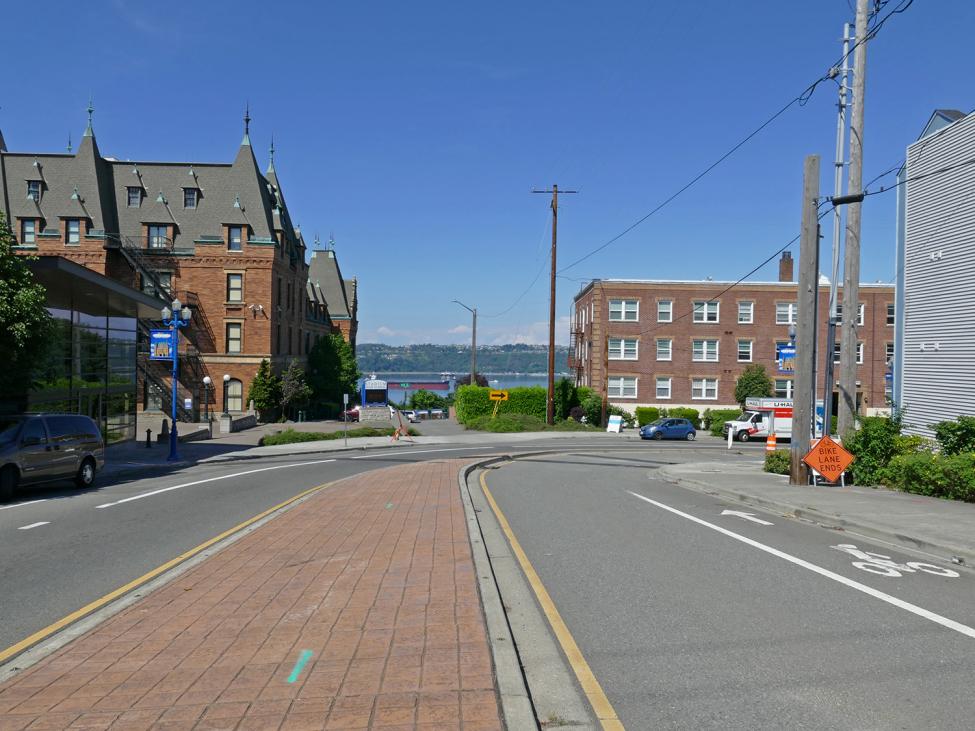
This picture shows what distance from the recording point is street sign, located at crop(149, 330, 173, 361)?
3441 cm

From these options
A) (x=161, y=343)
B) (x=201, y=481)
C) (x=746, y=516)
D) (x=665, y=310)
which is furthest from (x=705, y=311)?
(x=746, y=516)

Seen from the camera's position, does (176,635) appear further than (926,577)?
No

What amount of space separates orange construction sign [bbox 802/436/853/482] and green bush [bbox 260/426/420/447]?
28.0 metres

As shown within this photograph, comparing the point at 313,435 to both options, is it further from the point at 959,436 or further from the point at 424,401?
the point at 424,401

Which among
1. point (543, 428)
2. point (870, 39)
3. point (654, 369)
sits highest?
point (870, 39)

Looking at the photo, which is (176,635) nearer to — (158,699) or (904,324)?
(158,699)

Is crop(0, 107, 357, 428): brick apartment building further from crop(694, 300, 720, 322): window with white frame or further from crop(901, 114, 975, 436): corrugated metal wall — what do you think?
crop(901, 114, 975, 436): corrugated metal wall

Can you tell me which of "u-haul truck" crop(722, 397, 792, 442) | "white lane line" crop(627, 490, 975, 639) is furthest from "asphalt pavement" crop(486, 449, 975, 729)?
"u-haul truck" crop(722, 397, 792, 442)

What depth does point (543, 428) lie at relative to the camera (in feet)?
164

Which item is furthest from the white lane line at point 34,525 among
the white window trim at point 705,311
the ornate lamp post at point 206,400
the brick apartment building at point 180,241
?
the white window trim at point 705,311

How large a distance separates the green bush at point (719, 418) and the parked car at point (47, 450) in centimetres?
4047

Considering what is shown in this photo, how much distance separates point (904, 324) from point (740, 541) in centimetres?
1772

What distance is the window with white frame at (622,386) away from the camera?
193ft

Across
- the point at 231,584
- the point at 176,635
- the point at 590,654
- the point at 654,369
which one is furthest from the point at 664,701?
the point at 654,369
